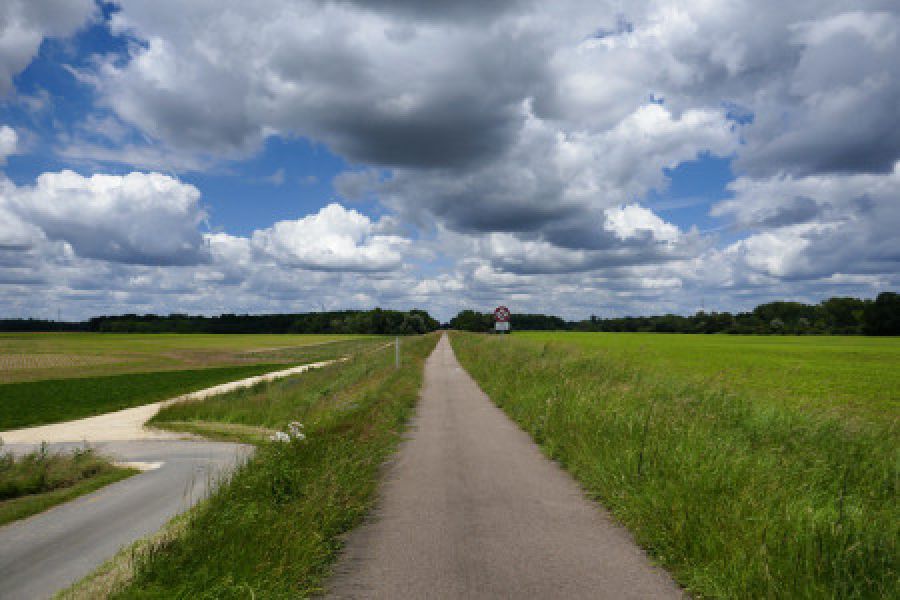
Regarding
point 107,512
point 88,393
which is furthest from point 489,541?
point 88,393

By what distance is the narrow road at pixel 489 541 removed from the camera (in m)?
4.44

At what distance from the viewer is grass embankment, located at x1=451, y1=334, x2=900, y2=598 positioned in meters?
4.09

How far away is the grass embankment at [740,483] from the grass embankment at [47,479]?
1349 centimetres

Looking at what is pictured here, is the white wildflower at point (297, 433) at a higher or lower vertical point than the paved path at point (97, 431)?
higher

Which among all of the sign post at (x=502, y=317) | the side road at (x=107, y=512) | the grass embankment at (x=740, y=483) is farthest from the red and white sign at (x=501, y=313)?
the grass embankment at (x=740, y=483)

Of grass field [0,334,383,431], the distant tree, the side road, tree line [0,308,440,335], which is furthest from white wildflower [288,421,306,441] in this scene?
tree line [0,308,440,335]

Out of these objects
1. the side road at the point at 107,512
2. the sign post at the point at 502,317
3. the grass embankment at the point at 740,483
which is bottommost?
the side road at the point at 107,512

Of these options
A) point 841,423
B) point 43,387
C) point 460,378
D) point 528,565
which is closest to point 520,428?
point 841,423

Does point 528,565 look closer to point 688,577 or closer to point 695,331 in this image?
point 688,577

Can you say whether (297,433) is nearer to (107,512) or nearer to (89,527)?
(89,527)

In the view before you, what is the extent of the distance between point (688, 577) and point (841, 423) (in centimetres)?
649

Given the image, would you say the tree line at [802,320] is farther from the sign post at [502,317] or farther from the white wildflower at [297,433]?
the white wildflower at [297,433]

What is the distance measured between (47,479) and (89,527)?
4.64 metres

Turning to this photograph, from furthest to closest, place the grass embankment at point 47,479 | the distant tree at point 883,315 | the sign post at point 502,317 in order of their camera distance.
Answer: the distant tree at point 883,315, the sign post at point 502,317, the grass embankment at point 47,479
